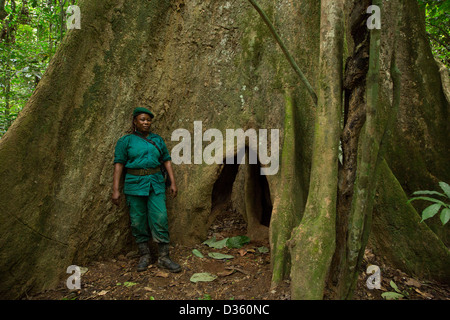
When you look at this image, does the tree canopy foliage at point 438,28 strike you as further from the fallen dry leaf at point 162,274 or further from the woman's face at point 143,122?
the fallen dry leaf at point 162,274

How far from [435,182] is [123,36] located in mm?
4762

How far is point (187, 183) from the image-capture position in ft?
13.3

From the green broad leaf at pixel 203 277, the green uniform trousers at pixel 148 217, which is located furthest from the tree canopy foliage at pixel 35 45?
the green broad leaf at pixel 203 277

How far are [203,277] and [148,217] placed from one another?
1012mm

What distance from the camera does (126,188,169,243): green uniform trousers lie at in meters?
3.52

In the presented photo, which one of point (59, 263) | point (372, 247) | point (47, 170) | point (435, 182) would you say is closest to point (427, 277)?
point (372, 247)

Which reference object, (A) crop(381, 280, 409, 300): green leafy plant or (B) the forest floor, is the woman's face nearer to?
(B) the forest floor

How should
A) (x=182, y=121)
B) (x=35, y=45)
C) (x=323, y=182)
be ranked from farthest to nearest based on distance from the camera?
1. (x=35, y=45)
2. (x=182, y=121)
3. (x=323, y=182)

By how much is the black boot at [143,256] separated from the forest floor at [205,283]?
0.20 feet

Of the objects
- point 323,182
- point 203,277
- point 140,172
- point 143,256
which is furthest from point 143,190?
point 323,182

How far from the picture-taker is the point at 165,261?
3486mm

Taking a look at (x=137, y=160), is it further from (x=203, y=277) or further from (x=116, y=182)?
(x=203, y=277)

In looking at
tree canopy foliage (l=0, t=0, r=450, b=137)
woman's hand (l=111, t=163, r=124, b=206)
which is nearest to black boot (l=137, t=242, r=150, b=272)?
woman's hand (l=111, t=163, r=124, b=206)
